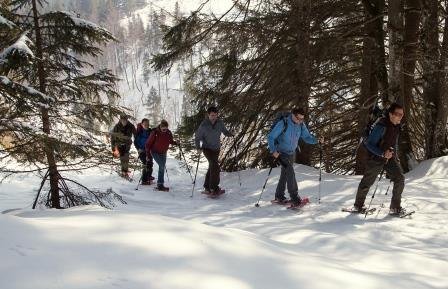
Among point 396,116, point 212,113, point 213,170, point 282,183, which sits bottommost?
point 282,183

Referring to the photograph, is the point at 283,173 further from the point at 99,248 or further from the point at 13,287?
the point at 13,287

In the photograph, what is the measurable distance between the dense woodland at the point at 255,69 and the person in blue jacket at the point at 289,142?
136 centimetres

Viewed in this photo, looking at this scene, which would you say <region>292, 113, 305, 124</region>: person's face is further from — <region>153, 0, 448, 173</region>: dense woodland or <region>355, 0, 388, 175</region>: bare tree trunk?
<region>355, 0, 388, 175</region>: bare tree trunk

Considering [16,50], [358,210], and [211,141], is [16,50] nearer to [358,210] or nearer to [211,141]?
[211,141]

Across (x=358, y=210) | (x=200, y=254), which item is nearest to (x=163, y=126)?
(x=358, y=210)

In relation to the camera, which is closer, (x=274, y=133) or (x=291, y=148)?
(x=274, y=133)

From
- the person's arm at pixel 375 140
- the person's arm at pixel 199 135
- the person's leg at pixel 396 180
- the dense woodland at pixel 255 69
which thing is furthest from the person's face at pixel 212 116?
the person's leg at pixel 396 180

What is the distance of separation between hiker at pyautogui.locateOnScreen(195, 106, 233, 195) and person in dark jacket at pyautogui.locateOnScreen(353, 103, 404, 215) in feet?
11.3

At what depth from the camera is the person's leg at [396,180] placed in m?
7.31

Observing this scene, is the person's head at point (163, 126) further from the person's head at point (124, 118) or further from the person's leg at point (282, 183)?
the person's leg at point (282, 183)

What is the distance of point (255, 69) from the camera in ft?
39.0

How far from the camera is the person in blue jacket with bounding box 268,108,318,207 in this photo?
27.1 ft

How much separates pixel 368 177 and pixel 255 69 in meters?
5.33

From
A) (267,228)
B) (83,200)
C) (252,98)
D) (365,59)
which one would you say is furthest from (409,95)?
(83,200)
